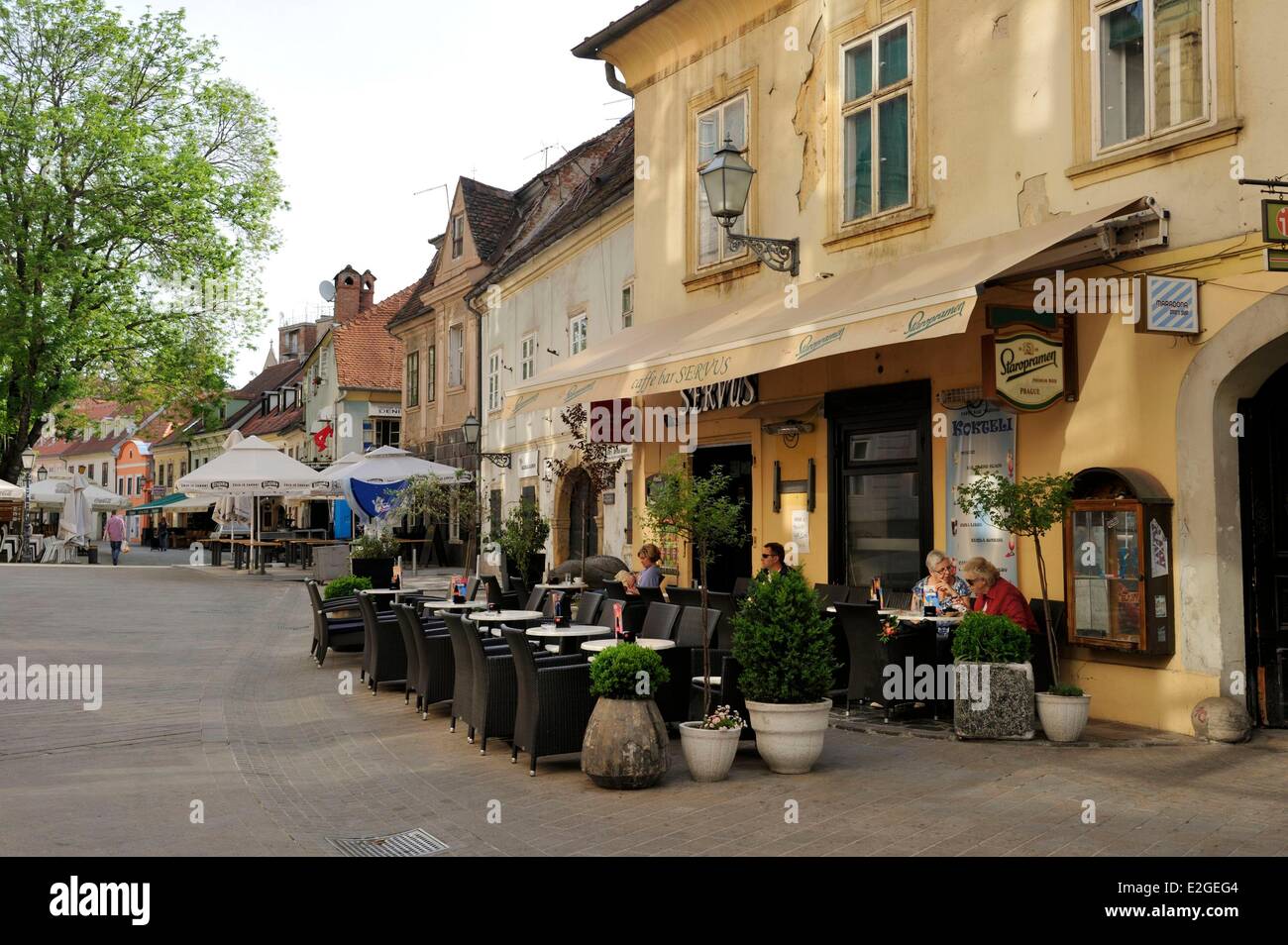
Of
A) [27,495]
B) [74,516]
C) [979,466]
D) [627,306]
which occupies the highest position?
[627,306]

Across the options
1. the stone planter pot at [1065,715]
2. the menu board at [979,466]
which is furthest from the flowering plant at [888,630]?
the menu board at [979,466]

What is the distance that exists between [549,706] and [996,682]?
10.3 ft

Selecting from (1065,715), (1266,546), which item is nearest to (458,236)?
(1266,546)

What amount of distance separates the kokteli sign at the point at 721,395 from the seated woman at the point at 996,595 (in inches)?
194

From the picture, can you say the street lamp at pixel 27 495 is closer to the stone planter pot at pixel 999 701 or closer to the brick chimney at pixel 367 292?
the brick chimney at pixel 367 292

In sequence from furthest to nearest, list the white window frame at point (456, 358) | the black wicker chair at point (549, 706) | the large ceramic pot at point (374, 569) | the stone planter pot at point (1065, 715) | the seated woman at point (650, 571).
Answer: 1. the white window frame at point (456, 358)
2. the large ceramic pot at point (374, 569)
3. the seated woman at point (650, 571)
4. the stone planter pot at point (1065, 715)
5. the black wicker chair at point (549, 706)

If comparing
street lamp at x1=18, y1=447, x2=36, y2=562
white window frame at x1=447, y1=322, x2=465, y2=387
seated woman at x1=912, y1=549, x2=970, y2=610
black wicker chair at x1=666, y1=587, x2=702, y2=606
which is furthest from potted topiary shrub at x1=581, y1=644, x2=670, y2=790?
street lamp at x1=18, y1=447, x2=36, y2=562

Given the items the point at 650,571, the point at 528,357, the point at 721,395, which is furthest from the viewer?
the point at 528,357

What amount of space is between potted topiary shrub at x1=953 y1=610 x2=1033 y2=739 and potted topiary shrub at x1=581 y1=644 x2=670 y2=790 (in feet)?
7.87

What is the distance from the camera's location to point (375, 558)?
19.1 metres

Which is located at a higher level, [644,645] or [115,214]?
[115,214]

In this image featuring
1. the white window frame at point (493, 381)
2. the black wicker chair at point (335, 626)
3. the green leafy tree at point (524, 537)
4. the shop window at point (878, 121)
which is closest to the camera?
the shop window at point (878, 121)

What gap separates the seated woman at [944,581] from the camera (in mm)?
9570

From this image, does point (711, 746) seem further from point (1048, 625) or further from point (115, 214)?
point (115, 214)
